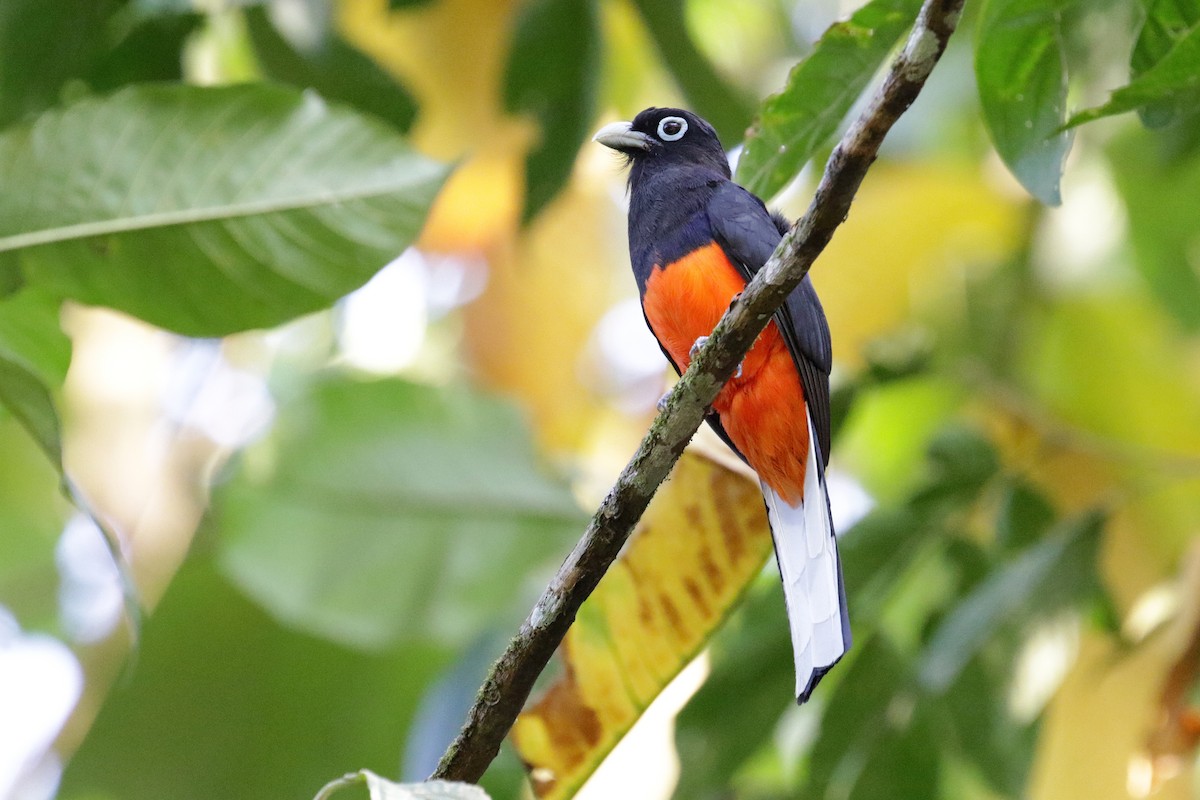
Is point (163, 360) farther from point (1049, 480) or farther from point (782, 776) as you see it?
point (1049, 480)

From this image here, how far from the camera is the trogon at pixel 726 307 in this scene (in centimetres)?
194

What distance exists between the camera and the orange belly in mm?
Result: 2084

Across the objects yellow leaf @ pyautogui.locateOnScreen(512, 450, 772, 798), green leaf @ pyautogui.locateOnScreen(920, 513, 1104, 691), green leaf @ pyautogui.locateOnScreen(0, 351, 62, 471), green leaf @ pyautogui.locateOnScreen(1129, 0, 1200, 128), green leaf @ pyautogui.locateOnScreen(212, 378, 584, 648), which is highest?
green leaf @ pyautogui.locateOnScreen(1129, 0, 1200, 128)

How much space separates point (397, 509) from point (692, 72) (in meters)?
1.82

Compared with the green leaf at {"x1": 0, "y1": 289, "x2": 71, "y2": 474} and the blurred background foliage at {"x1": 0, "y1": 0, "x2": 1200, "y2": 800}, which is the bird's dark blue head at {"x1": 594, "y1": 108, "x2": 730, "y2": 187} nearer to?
the blurred background foliage at {"x1": 0, "y1": 0, "x2": 1200, "y2": 800}

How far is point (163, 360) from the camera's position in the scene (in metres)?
5.57

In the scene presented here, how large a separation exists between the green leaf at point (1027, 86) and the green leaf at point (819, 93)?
143 mm

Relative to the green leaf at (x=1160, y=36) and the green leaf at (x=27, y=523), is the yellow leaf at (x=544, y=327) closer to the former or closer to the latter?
the green leaf at (x=27, y=523)

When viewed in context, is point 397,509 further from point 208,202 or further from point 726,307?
point 726,307

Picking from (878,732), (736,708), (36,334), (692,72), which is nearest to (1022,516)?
(878,732)

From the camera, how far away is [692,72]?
3.37 m

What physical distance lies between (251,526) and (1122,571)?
9.74 ft

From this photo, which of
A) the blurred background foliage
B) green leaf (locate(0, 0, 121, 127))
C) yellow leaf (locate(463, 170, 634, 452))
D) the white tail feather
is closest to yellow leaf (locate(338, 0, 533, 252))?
the blurred background foliage

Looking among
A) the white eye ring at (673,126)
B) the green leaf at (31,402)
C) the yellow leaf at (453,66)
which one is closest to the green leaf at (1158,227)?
the yellow leaf at (453,66)
